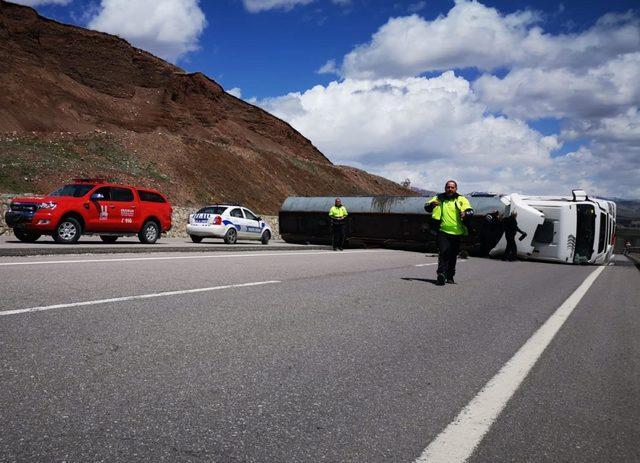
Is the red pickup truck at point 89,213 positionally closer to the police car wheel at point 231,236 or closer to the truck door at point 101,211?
the truck door at point 101,211

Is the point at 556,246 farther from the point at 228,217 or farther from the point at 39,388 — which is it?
the point at 39,388

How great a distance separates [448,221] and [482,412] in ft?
22.1

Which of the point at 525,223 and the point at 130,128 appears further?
the point at 130,128

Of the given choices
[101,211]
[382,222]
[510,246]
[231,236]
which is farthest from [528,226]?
[101,211]

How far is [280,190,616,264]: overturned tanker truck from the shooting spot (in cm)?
2052

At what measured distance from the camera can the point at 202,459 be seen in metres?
2.64

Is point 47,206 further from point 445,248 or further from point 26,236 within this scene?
point 445,248

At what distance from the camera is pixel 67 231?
53.8ft

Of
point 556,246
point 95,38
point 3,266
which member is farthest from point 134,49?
point 3,266

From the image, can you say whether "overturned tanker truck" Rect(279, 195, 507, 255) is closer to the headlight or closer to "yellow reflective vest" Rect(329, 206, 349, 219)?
"yellow reflective vest" Rect(329, 206, 349, 219)

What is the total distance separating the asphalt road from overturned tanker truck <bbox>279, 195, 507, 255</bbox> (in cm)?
1397

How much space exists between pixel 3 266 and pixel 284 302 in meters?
5.24

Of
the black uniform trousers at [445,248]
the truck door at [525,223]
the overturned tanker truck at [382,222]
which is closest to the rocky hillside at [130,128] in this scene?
the overturned tanker truck at [382,222]

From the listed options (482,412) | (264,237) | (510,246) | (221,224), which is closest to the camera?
(482,412)
